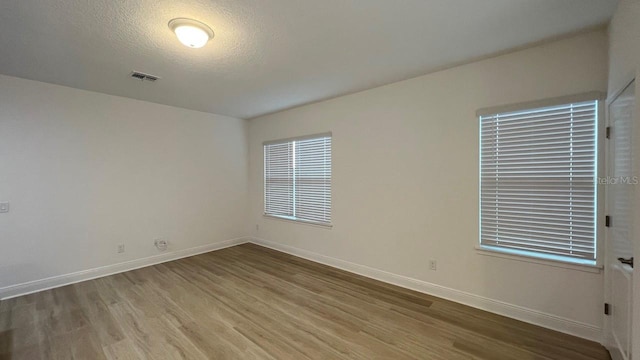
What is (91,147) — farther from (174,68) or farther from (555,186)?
(555,186)

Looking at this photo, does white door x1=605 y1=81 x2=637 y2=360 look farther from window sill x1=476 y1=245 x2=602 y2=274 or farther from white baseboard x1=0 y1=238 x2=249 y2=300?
white baseboard x1=0 y1=238 x2=249 y2=300

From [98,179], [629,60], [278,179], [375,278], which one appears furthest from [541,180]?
[98,179]

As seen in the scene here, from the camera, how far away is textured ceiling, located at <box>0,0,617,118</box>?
1.85m

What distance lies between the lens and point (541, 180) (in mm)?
2383

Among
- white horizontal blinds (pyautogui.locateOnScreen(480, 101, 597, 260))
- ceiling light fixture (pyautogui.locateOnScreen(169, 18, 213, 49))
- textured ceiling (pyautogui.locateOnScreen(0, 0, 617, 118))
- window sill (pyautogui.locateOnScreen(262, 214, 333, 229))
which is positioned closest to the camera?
textured ceiling (pyautogui.locateOnScreen(0, 0, 617, 118))

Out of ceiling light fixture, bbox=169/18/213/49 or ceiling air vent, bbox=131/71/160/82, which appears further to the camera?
ceiling air vent, bbox=131/71/160/82

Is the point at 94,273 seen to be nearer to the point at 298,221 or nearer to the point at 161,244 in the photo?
the point at 161,244

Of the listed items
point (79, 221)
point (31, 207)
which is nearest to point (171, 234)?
point (79, 221)

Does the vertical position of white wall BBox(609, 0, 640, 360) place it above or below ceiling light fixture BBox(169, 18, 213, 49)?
below

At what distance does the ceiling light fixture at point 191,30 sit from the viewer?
1984mm

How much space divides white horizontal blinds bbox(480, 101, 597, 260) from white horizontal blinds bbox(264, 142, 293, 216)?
311 cm

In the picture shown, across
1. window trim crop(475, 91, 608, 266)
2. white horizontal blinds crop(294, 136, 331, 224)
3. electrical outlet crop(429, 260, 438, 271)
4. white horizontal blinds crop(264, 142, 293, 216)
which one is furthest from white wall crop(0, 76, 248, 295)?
window trim crop(475, 91, 608, 266)

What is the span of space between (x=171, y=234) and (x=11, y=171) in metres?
2.05

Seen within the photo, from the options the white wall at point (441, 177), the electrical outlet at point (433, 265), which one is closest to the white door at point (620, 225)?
the white wall at point (441, 177)
